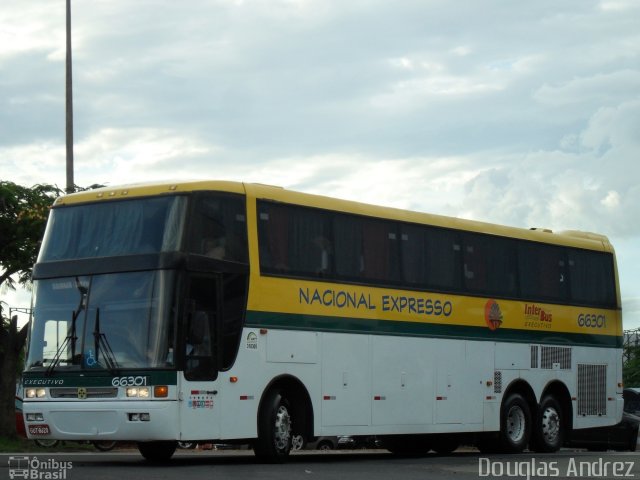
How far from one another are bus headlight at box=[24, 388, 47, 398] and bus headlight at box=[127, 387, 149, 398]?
145 cm

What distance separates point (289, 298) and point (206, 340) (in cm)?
183

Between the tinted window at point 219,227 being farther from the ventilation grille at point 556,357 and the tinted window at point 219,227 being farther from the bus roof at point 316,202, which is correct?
the ventilation grille at point 556,357

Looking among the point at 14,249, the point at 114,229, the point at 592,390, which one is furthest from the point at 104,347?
the point at 14,249

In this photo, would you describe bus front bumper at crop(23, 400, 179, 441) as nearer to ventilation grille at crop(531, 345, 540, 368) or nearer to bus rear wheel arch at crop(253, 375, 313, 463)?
bus rear wheel arch at crop(253, 375, 313, 463)

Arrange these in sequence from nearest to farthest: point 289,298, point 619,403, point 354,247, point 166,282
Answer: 1. point 166,282
2. point 289,298
3. point 354,247
4. point 619,403

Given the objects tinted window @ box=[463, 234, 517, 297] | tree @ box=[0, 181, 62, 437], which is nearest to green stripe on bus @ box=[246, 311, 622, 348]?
tinted window @ box=[463, 234, 517, 297]

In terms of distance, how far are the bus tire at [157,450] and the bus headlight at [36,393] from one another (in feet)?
6.26

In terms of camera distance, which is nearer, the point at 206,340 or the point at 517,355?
the point at 206,340

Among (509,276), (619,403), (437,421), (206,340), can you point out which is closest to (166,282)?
(206,340)

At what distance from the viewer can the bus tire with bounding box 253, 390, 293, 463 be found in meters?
18.2

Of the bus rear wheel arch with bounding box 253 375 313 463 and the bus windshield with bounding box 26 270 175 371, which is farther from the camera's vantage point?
the bus rear wheel arch with bounding box 253 375 313 463

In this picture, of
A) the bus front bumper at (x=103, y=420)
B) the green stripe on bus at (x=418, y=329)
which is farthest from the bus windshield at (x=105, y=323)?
the green stripe on bus at (x=418, y=329)

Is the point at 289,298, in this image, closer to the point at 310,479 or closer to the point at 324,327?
the point at 324,327

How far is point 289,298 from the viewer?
18844mm
